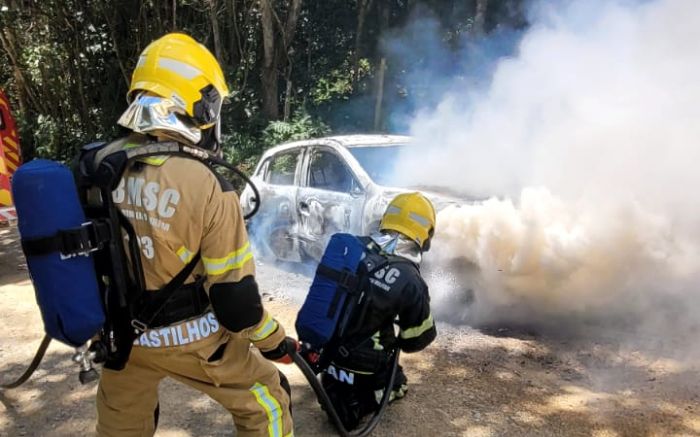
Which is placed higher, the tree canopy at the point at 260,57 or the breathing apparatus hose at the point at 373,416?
the tree canopy at the point at 260,57

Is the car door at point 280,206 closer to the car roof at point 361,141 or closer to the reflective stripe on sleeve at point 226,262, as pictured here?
the car roof at point 361,141

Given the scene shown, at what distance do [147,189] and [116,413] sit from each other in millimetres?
922

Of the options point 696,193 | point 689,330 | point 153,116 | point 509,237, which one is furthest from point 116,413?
Answer: point 696,193

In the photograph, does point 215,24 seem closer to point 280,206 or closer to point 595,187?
point 280,206

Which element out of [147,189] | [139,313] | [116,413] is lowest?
[116,413]

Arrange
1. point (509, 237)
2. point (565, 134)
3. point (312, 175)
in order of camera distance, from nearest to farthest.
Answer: point (509, 237)
point (565, 134)
point (312, 175)

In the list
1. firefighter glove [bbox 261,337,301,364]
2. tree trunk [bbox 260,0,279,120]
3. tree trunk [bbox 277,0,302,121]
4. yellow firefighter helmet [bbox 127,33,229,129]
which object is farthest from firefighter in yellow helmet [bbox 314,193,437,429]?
tree trunk [bbox 277,0,302,121]

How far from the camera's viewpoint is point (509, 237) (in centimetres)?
505

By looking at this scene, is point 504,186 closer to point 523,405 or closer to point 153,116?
point 523,405

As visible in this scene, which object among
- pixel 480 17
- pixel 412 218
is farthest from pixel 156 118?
pixel 480 17

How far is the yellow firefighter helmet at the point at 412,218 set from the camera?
321cm

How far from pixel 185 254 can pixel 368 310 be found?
129cm

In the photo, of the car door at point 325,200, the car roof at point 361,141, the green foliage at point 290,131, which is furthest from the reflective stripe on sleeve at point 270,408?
the green foliage at point 290,131

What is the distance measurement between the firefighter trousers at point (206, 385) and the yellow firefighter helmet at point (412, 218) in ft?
4.17
